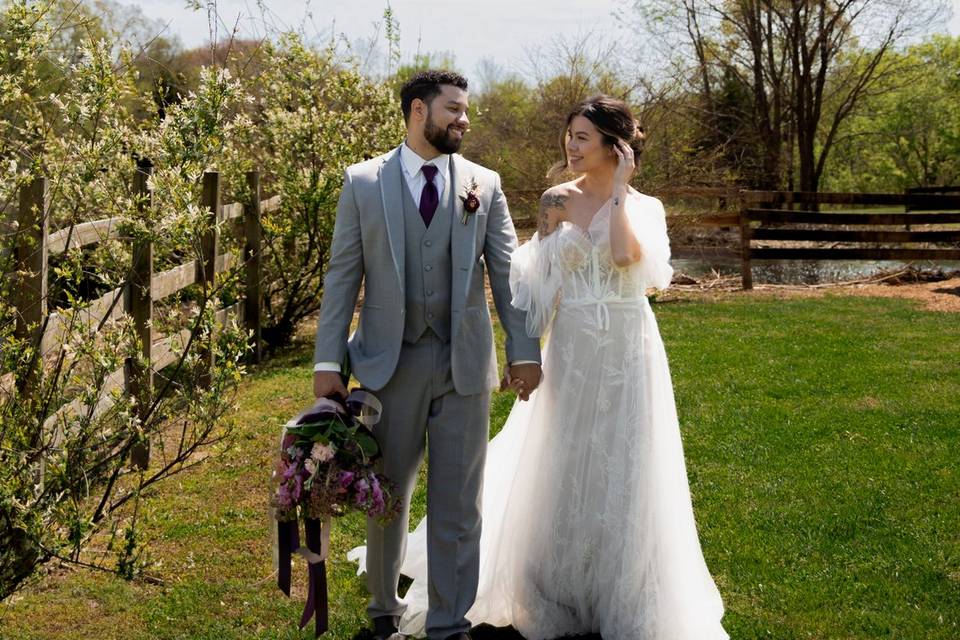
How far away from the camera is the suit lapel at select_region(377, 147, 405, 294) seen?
4.07 meters

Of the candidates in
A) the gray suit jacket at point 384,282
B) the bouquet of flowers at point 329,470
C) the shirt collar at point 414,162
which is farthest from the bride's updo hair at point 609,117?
the bouquet of flowers at point 329,470

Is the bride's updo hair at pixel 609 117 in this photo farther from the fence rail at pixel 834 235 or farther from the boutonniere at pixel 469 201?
the fence rail at pixel 834 235

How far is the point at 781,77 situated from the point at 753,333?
769 inches

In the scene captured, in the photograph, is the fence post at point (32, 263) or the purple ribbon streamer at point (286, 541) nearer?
the purple ribbon streamer at point (286, 541)

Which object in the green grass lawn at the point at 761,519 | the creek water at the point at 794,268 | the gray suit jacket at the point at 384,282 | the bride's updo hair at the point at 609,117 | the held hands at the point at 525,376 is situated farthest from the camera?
the creek water at the point at 794,268

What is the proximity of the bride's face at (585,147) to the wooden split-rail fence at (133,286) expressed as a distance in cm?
153

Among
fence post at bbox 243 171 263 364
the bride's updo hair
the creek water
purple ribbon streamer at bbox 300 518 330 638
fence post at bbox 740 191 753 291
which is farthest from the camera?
the creek water

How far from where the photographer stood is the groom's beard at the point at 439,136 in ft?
13.5

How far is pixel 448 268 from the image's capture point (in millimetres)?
4191

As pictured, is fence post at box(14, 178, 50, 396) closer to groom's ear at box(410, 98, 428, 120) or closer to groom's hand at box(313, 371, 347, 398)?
groom's hand at box(313, 371, 347, 398)

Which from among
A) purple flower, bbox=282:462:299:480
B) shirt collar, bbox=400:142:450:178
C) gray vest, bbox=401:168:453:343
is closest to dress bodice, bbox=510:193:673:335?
gray vest, bbox=401:168:453:343

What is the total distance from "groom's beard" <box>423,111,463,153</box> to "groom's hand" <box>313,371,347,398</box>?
3.18 feet

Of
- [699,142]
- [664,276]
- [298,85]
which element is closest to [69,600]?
[664,276]

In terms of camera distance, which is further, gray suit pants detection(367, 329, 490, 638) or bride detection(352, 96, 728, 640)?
bride detection(352, 96, 728, 640)
